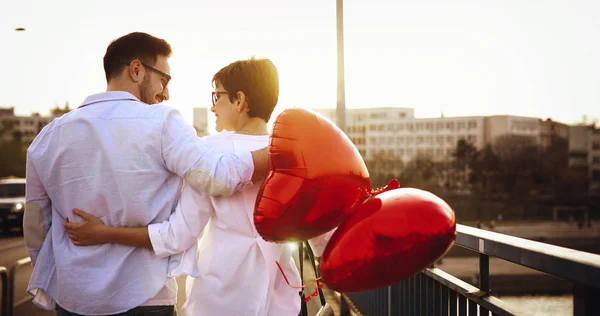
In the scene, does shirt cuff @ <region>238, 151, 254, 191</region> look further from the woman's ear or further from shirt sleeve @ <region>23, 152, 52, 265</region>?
shirt sleeve @ <region>23, 152, 52, 265</region>

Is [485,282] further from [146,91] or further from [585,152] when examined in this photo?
[585,152]

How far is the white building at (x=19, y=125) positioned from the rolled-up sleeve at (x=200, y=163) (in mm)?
86192

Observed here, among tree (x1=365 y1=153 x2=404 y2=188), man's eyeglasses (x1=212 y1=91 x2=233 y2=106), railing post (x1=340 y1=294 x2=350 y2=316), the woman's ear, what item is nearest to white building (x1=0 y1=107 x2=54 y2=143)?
tree (x1=365 y1=153 x2=404 y2=188)

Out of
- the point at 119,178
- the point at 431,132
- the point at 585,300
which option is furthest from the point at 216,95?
the point at 431,132

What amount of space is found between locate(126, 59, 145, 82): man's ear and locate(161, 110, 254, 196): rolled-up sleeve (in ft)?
0.87

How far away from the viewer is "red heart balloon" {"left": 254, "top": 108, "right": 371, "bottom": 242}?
1843 millimetres

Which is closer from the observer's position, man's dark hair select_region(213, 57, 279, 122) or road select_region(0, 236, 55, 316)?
man's dark hair select_region(213, 57, 279, 122)

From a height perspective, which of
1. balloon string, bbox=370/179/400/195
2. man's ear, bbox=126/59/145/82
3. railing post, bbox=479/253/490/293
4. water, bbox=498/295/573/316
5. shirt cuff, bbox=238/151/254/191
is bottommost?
water, bbox=498/295/573/316

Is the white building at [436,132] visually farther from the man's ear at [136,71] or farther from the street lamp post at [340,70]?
the man's ear at [136,71]

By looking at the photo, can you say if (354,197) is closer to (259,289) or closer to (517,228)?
(259,289)

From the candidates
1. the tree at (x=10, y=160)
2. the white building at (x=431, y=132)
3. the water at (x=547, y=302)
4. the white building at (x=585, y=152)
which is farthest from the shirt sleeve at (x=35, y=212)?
the white building at (x=585, y=152)

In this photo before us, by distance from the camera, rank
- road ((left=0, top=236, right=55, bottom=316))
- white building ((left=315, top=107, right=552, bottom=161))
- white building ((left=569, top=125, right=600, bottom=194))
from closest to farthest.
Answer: road ((left=0, top=236, right=55, bottom=316))
white building ((left=569, top=125, right=600, bottom=194))
white building ((left=315, top=107, right=552, bottom=161))

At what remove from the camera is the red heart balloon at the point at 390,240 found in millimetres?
1711

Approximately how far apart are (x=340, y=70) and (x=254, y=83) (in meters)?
5.42
